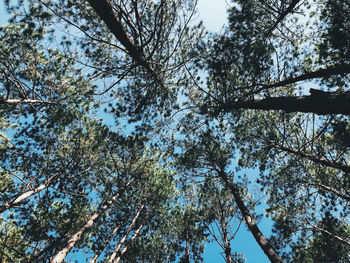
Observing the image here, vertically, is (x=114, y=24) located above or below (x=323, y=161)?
above

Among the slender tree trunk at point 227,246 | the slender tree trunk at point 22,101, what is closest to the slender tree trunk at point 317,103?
the slender tree trunk at point 227,246

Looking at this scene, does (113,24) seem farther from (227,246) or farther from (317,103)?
(227,246)

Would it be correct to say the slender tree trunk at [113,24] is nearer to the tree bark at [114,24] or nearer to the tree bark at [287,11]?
the tree bark at [114,24]

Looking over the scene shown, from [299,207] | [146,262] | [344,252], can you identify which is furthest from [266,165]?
[146,262]

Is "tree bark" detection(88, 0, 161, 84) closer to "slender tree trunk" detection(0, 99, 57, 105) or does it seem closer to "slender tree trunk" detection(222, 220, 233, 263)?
"slender tree trunk" detection(0, 99, 57, 105)

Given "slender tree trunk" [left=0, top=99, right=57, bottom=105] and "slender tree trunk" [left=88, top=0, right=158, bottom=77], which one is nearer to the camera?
"slender tree trunk" [left=88, top=0, right=158, bottom=77]

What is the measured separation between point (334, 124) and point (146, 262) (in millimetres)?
10669

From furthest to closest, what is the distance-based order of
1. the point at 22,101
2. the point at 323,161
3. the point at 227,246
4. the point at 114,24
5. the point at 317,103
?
the point at 227,246 → the point at 323,161 → the point at 22,101 → the point at 114,24 → the point at 317,103

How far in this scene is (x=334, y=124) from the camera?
18.0ft

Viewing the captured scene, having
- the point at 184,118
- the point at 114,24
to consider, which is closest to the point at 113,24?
the point at 114,24

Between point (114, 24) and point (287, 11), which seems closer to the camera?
point (114, 24)

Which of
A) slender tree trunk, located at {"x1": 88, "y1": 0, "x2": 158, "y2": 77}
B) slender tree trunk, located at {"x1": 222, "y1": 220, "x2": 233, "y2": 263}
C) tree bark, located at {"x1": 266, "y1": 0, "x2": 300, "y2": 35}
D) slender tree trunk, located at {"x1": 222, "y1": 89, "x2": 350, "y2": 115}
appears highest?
tree bark, located at {"x1": 266, "y1": 0, "x2": 300, "y2": 35}

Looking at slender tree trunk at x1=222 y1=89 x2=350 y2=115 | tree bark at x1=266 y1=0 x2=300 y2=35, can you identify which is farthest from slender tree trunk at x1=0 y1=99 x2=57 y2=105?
tree bark at x1=266 y1=0 x2=300 y2=35

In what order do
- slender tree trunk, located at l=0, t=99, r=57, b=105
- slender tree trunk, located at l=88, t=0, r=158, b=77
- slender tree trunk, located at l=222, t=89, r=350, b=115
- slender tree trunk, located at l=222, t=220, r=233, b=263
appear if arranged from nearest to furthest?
slender tree trunk, located at l=222, t=89, r=350, b=115, slender tree trunk, located at l=88, t=0, r=158, b=77, slender tree trunk, located at l=0, t=99, r=57, b=105, slender tree trunk, located at l=222, t=220, r=233, b=263
